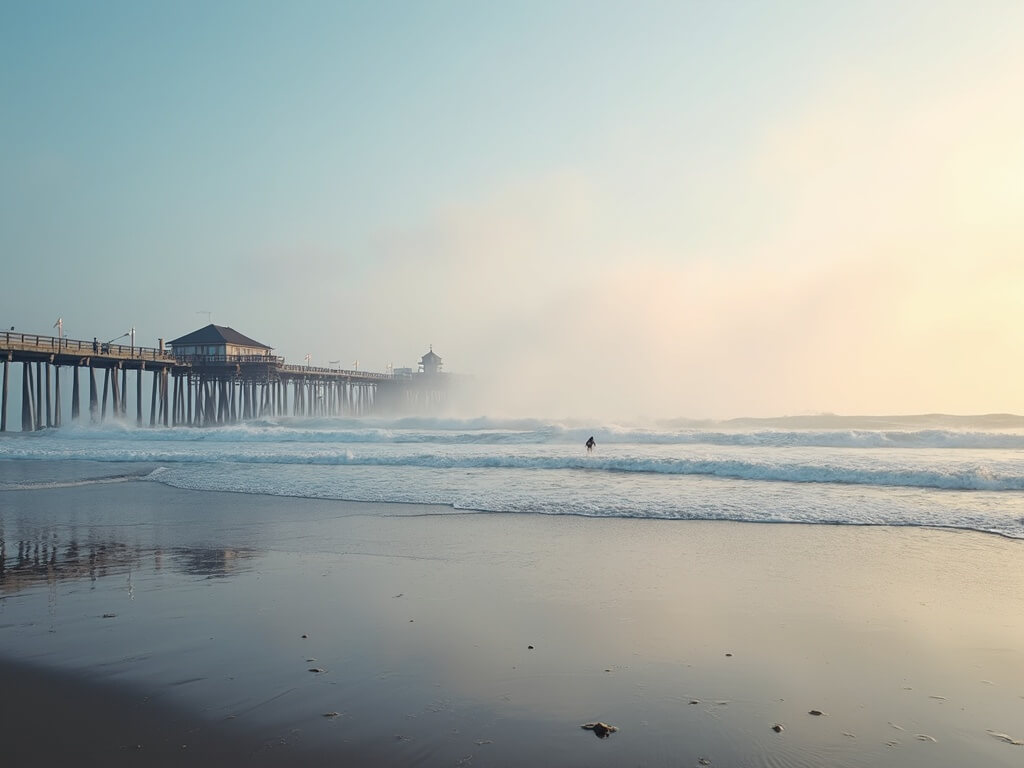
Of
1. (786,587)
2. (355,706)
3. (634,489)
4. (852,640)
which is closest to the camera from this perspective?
(355,706)

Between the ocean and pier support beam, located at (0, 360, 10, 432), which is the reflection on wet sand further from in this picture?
pier support beam, located at (0, 360, 10, 432)

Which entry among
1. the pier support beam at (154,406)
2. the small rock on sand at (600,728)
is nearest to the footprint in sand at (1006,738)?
the small rock on sand at (600,728)

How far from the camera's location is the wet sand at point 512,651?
3.81 meters

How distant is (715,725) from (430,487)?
12.7 metres

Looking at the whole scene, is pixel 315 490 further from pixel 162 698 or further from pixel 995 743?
pixel 995 743

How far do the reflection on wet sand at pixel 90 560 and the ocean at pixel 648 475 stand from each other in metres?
4.96

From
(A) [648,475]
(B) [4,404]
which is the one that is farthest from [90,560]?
(B) [4,404]

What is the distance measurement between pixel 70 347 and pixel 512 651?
42735mm

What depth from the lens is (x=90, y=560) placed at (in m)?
8.62

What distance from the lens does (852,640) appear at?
5.54 m

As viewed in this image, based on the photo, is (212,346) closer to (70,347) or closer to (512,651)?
(70,347)

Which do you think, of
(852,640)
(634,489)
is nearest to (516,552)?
(852,640)

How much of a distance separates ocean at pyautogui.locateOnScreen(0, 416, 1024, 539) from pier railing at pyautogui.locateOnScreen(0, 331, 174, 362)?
4986mm

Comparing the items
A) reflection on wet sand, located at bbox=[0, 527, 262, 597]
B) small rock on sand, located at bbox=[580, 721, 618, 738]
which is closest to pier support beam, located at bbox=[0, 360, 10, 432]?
reflection on wet sand, located at bbox=[0, 527, 262, 597]
